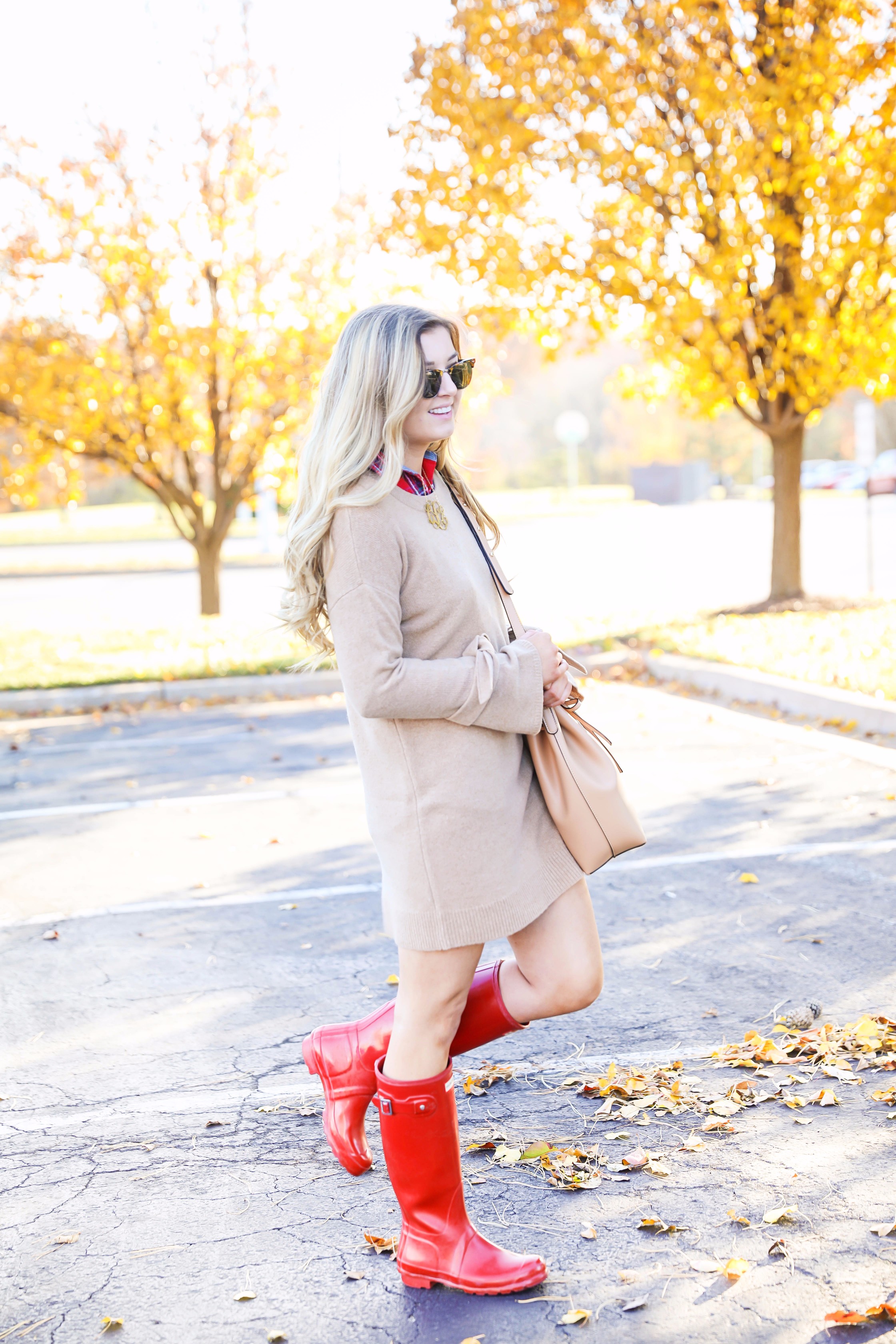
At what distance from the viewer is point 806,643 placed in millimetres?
10719

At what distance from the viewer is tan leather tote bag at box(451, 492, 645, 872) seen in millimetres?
2654

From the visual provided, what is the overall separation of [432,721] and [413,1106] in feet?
2.61

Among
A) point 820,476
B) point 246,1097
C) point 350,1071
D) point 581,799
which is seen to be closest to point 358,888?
point 246,1097

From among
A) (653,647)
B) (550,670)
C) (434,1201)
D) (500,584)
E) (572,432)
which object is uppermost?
(572,432)

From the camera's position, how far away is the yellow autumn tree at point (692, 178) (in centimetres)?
1188

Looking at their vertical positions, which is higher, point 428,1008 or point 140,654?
point 428,1008

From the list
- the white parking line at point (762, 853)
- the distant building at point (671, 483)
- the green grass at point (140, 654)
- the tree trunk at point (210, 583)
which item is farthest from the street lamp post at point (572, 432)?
the white parking line at point (762, 853)

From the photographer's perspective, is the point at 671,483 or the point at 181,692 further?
the point at 671,483

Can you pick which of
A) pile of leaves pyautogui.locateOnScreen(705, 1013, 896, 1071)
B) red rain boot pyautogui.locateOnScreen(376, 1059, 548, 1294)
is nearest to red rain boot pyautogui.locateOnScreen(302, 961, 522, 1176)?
red rain boot pyautogui.locateOnScreen(376, 1059, 548, 1294)

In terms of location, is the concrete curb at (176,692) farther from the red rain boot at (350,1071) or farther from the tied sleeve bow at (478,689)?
the tied sleeve bow at (478,689)

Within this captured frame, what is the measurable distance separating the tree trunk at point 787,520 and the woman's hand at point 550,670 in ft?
38.3

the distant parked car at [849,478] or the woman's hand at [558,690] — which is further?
the distant parked car at [849,478]

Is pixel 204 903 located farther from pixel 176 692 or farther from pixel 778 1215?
pixel 176 692

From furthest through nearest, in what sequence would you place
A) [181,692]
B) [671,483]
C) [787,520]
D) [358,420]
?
[671,483]
[787,520]
[181,692]
[358,420]
